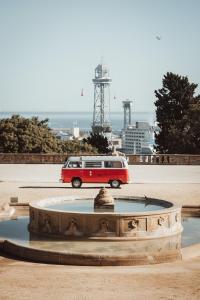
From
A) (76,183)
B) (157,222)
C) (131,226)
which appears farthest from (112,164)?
(131,226)

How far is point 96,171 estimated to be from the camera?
3098 cm

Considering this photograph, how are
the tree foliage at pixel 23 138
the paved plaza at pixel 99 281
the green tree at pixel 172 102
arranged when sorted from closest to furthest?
the paved plaza at pixel 99 281, the tree foliage at pixel 23 138, the green tree at pixel 172 102

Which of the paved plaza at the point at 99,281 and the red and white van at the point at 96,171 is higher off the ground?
the red and white van at the point at 96,171

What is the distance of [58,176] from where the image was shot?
37062mm

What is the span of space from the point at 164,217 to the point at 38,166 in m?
26.7

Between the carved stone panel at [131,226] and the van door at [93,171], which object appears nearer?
the carved stone panel at [131,226]

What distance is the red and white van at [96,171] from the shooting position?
101 ft

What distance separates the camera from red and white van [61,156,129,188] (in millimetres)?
30844

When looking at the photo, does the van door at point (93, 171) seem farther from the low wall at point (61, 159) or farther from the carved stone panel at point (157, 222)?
the low wall at point (61, 159)

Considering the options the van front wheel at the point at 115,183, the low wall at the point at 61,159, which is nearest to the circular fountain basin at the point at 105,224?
the van front wheel at the point at 115,183

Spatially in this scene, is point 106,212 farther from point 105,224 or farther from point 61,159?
point 61,159

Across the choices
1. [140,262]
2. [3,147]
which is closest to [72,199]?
[140,262]

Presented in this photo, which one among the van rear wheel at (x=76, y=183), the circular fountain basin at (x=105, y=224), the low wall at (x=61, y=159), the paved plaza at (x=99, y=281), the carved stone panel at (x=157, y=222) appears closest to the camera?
the paved plaza at (x=99, y=281)

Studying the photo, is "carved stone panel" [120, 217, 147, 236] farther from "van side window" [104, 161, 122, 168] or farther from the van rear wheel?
the van rear wheel
